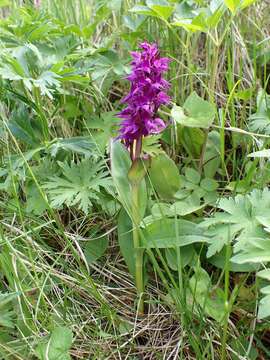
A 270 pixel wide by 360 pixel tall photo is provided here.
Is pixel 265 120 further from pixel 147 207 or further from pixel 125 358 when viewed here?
pixel 125 358

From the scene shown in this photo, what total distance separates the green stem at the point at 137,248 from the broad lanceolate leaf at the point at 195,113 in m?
0.25

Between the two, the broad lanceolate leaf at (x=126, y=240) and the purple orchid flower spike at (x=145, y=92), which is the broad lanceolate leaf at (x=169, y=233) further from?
the purple orchid flower spike at (x=145, y=92)

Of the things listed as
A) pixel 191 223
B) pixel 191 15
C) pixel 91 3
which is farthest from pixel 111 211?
pixel 91 3

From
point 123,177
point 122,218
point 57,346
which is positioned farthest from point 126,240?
point 57,346

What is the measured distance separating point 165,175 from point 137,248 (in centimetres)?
24

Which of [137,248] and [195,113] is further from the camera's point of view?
[195,113]

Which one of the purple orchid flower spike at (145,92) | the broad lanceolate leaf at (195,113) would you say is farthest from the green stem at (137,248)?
the broad lanceolate leaf at (195,113)

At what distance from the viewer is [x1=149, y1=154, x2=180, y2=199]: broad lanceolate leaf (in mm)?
1358

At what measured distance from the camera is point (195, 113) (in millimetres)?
1377

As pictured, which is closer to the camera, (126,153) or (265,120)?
(126,153)

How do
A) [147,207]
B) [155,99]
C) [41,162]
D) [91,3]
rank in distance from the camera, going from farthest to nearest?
[91,3], [41,162], [147,207], [155,99]

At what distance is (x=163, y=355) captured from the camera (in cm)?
117

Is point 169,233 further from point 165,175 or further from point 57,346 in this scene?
point 57,346

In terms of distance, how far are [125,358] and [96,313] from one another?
141mm
